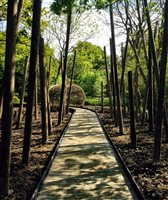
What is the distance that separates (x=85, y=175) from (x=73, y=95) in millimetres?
25956

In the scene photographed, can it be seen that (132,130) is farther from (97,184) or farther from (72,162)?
(97,184)

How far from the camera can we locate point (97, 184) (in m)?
6.88

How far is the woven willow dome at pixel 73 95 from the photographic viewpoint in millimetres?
29422

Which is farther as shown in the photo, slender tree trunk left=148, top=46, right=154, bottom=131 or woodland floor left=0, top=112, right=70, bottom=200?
slender tree trunk left=148, top=46, right=154, bottom=131

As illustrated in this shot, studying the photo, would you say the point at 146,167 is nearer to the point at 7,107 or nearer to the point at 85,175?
the point at 85,175

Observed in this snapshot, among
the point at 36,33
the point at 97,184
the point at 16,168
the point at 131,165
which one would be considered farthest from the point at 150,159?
the point at 36,33

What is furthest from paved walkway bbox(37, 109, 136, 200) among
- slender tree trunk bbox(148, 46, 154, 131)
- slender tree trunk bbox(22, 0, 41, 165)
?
slender tree trunk bbox(148, 46, 154, 131)

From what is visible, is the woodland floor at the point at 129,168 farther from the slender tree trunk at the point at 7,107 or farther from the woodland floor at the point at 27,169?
the slender tree trunk at the point at 7,107

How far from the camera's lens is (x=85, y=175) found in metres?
7.58

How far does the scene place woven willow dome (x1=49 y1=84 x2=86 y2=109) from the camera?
96.5ft

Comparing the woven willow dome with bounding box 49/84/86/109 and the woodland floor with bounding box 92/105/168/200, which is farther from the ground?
the woven willow dome with bounding box 49/84/86/109

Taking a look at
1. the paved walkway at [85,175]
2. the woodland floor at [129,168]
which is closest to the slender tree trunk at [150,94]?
the woodland floor at [129,168]

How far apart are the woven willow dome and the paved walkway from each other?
58.7 feet

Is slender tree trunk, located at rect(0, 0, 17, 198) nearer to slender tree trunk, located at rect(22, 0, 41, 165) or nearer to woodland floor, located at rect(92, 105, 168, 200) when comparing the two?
slender tree trunk, located at rect(22, 0, 41, 165)
